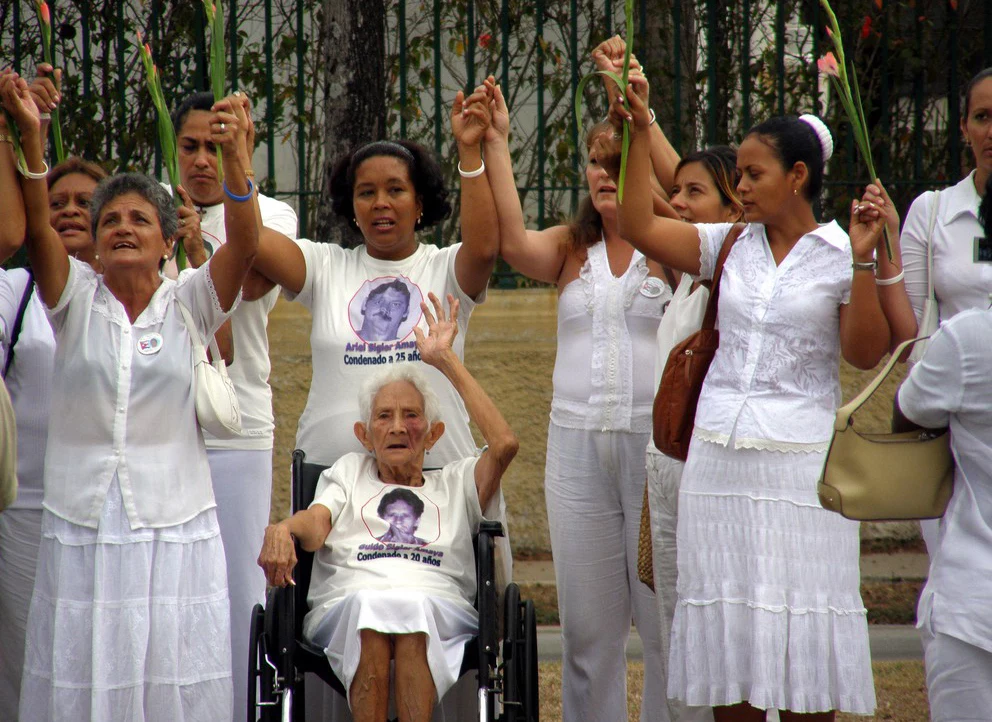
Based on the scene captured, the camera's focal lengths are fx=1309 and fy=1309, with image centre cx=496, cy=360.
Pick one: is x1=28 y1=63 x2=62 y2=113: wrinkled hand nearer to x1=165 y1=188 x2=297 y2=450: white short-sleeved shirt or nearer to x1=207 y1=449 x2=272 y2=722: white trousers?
x1=165 y1=188 x2=297 y2=450: white short-sleeved shirt

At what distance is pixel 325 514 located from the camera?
12.9ft

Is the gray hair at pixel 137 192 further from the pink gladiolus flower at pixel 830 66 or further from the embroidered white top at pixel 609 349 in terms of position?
the pink gladiolus flower at pixel 830 66

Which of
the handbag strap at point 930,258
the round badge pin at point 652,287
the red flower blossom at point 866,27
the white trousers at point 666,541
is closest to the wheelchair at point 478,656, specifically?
the white trousers at point 666,541

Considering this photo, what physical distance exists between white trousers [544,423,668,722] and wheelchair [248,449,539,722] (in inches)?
16.7

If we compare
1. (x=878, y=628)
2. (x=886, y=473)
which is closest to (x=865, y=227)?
(x=886, y=473)

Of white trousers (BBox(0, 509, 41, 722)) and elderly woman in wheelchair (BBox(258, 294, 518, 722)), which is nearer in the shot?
elderly woman in wheelchair (BBox(258, 294, 518, 722))

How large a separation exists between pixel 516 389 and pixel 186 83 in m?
2.31

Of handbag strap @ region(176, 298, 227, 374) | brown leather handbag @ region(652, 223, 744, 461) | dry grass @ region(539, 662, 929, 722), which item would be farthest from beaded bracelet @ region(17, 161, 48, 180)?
dry grass @ region(539, 662, 929, 722)

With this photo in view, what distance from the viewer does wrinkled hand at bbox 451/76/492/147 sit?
162 inches

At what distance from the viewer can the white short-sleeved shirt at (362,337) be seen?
163 inches

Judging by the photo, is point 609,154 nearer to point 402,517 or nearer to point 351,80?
point 402,517

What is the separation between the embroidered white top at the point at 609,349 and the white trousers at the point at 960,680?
5.21ft

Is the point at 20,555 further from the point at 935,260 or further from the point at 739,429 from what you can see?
the point at 935,260

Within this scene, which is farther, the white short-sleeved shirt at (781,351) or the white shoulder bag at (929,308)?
the white shoulder bag at (929,308)
